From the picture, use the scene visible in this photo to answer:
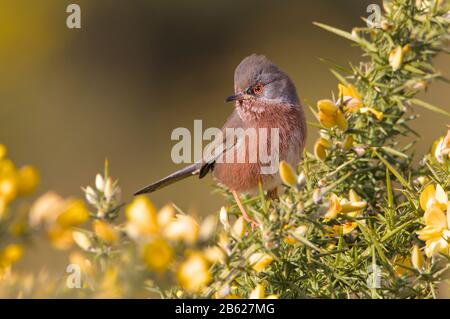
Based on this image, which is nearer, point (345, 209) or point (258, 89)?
point (345, 209)

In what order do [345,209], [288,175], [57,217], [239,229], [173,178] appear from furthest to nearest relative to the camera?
1. [173,178]
2. [345,209]
3. [239,229]
4. [288,175]
5. [57,217]

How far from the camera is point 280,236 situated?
1.57m

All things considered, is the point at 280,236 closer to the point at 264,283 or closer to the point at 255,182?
the point at 264,283

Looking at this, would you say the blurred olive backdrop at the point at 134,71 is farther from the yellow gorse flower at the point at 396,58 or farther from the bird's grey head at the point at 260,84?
the yellow gorse flower at the point at 396,58

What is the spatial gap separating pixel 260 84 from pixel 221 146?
46 cm

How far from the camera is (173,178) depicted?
12.3 feet

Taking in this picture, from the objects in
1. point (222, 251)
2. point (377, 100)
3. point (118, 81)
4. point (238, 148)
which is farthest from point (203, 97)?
point (222, 251)

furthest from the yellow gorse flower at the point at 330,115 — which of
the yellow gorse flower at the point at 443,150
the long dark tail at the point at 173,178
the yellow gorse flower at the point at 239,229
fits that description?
the long dark tail at the point at 173,178

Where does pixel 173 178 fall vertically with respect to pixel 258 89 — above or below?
below

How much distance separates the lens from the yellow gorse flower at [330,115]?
2.14m

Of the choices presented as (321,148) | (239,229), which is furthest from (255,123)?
(239,229)

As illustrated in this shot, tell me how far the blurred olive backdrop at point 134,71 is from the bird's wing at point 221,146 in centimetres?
229

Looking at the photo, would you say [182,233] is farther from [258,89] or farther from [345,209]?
[258,89]
